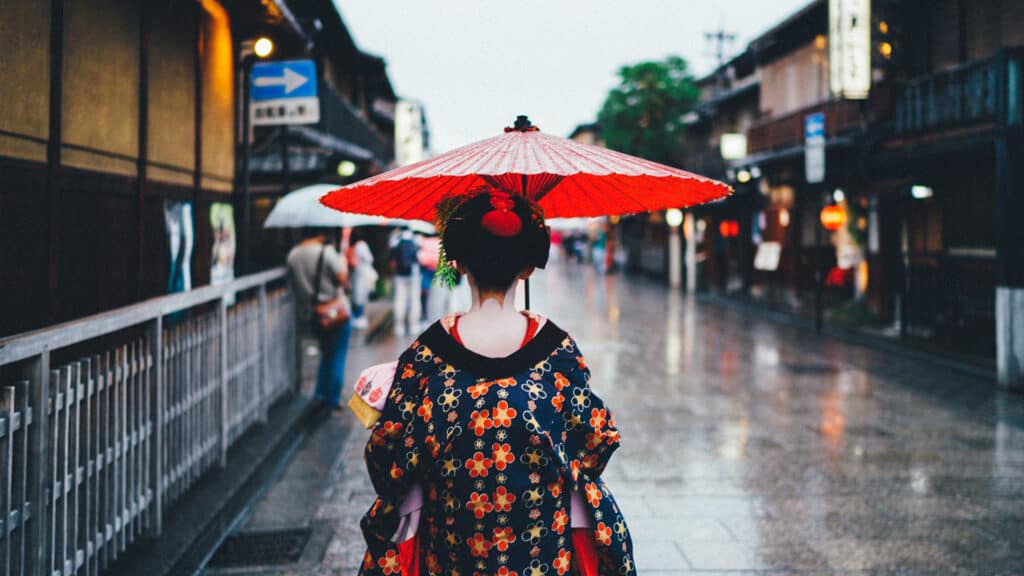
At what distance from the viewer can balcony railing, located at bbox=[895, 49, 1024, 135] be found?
11875 millimetres

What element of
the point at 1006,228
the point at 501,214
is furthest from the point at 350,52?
the point at 501,214

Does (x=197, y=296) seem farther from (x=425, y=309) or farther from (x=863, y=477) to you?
(x=425, y=309)

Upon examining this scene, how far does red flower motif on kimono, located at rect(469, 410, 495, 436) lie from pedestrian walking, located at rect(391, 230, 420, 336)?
1346 centimetres

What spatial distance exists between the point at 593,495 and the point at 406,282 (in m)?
14.1

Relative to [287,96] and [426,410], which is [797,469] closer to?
[426,410]

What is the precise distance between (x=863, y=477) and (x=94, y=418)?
5.97 meters

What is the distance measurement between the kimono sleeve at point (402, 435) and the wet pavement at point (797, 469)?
2631mm

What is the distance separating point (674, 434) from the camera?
894 cm

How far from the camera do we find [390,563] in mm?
2850

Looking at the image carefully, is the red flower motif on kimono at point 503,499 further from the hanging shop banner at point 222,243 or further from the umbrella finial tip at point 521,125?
the hanging shop banner at point 222,243

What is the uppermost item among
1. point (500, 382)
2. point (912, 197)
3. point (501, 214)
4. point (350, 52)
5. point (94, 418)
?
point (350, 52)

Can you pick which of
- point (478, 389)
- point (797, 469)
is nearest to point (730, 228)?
point (797, 469)

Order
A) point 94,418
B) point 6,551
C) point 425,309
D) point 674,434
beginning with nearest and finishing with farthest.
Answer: point 6,551, point 94,418, point 674,434, point 425,309

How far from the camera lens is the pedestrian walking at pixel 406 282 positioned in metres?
16.2
